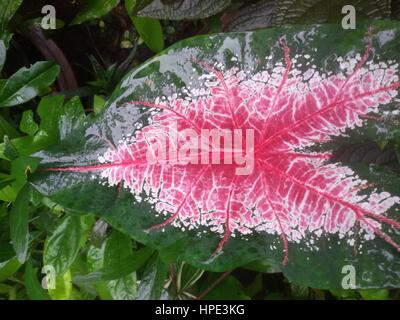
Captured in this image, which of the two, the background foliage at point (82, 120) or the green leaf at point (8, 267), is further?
the green leaf at point (8, 267)

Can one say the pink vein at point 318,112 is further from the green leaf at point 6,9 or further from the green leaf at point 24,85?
the green leaf at point 6,9

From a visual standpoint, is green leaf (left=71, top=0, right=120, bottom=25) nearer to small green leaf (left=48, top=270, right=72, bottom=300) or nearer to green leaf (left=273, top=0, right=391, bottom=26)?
green leaf (left=273, top=0, right=391, bottom=26)

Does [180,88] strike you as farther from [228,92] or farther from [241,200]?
[241,200]

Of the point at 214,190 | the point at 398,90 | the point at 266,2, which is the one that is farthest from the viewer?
the point at 266,2

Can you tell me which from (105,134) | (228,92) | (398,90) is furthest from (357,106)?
(105,134)

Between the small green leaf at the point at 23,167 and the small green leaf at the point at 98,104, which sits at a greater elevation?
the small green leaf at the point at 98,104

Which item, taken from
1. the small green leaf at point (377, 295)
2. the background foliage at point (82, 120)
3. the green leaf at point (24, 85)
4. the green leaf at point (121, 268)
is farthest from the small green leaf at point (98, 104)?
the small green leaf at point (377, 295)
